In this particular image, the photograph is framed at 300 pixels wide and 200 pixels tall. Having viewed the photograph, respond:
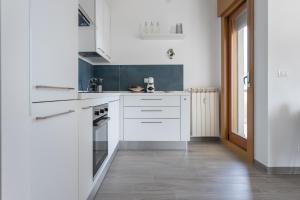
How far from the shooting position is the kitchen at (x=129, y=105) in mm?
1017

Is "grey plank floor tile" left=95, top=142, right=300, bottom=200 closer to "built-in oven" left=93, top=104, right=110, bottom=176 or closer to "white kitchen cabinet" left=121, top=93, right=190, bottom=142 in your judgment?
"built-in oven" left=93, top=104, right=110, bottom=176

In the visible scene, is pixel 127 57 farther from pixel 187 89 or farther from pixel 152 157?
pixel 152 157

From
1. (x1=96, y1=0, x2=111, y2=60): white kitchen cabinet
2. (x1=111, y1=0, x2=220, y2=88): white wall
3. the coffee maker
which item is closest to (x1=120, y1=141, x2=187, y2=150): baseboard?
the coffee maker

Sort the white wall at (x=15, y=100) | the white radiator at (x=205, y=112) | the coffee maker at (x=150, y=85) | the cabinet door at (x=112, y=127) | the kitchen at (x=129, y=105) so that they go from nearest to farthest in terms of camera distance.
A: the white wall at (x=15, y=100), the kitchen at (x=129, y=105), the cabinet door at (x=112, y=127), the coffee maker at (x=150, y=85), the white radiator at (x=205, y=112)

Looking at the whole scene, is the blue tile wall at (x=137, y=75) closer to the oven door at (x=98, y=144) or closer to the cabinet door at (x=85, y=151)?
the oven door at (x=98, y=144)

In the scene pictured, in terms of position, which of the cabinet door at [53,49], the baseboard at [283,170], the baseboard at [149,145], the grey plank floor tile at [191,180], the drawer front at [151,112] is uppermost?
the cabinet door at [53,49]

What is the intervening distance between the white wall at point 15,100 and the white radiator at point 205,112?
13.0 feet

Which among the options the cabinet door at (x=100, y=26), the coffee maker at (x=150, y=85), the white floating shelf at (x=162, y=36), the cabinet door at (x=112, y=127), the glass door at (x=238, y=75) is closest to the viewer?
the cabinet door at (x=112, y=127)

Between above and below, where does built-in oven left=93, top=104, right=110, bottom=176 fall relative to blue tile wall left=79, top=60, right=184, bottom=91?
below

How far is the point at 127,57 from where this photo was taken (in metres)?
4.85

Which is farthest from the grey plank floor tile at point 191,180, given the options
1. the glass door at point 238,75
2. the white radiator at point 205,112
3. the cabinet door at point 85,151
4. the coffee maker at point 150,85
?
the coffee maker at point 150,85

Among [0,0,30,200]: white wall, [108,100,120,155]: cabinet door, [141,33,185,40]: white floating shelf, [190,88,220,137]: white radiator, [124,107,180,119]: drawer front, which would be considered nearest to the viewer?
[0,0,30,200]: white wall

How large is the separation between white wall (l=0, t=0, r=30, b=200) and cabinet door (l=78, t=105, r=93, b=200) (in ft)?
2.59

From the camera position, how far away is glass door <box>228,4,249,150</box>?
13.0 ft
